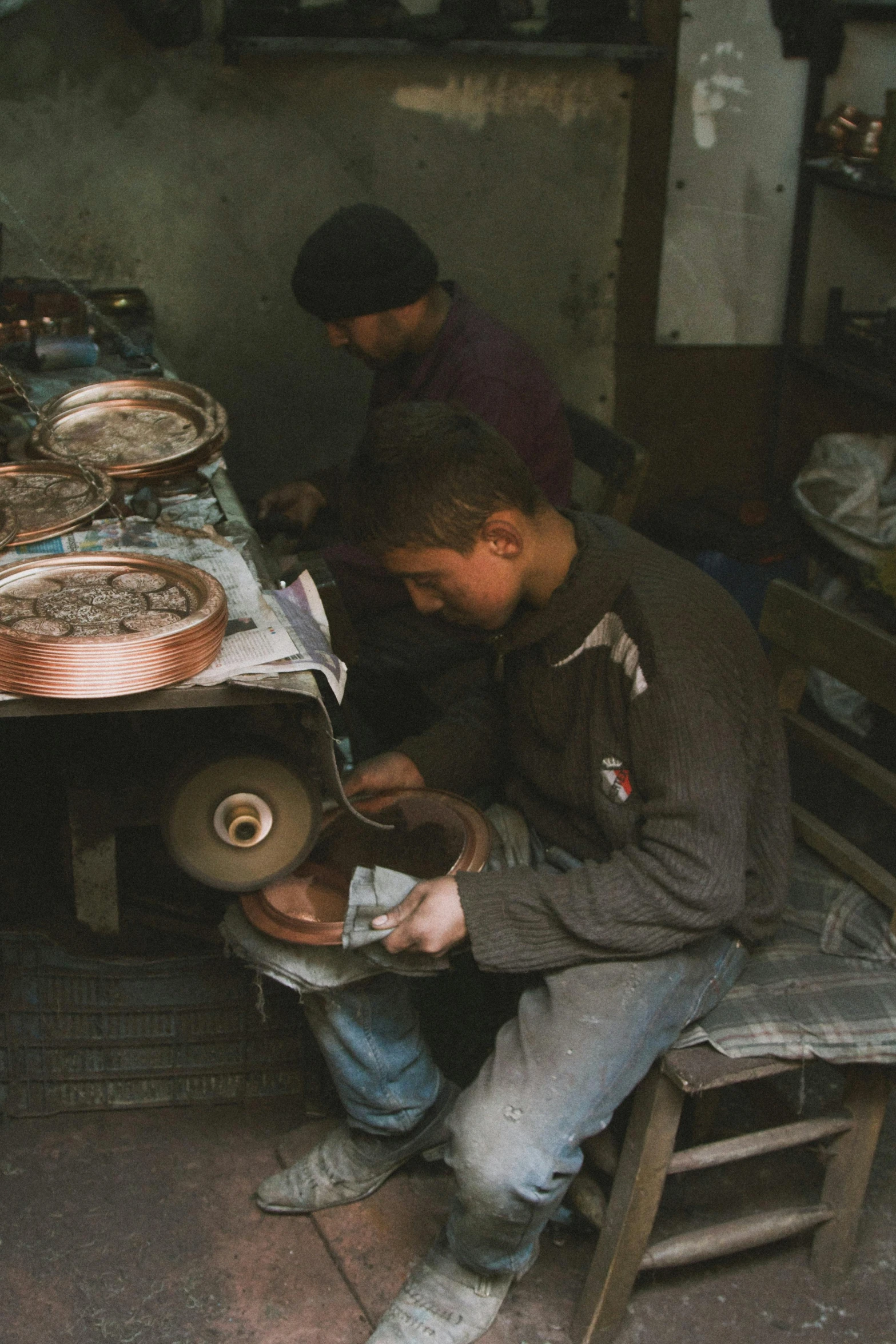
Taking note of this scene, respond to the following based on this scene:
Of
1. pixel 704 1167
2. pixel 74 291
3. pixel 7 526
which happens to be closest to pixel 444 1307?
pixel 704 1167

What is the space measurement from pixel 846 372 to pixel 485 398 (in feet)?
5.57

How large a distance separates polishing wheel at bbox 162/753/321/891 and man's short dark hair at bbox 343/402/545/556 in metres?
0.44

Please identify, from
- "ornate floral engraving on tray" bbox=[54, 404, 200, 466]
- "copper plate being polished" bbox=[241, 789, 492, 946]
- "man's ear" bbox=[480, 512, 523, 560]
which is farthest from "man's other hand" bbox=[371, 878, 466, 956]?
"ornate floral engraving on tray" bbox=[54, 404, 200, 466]

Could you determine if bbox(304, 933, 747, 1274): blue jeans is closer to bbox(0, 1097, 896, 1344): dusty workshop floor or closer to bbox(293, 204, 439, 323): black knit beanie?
bbox(0, 1097, 896, 1344): dusty workshop floor

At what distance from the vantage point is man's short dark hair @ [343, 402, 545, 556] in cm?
191

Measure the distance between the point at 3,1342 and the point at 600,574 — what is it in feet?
5.33

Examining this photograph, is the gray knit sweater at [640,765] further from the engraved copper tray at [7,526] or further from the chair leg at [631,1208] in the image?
the engraved copper tray at [7,526]

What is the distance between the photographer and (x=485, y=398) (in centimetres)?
313

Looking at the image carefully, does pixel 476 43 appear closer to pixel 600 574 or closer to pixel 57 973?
pixel 600 574

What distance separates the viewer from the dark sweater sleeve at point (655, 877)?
71.2 inches

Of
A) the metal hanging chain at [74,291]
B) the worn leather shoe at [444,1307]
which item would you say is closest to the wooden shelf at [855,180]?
the metal hanging chain at [74,291]

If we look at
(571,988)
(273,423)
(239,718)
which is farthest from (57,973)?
(273,423)

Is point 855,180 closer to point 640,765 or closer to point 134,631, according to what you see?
point 640,765

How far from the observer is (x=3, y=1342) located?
2109 millimetres
